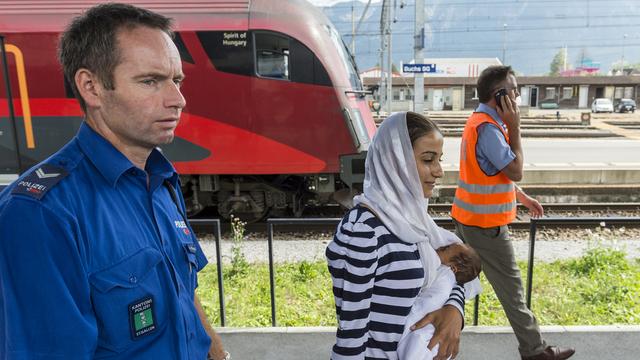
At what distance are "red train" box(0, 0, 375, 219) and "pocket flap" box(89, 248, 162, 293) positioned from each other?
18.6 ft

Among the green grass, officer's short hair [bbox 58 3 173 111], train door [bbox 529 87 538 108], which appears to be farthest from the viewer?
train door [bbox 529 87 538 108]

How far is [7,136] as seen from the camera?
22.8ft

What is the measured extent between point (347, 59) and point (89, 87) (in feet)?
22.3

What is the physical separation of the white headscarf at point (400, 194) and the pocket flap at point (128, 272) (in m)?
0.84

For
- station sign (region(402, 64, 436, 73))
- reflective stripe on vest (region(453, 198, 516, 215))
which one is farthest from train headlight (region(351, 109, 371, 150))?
reflective stripe on vest (region(453, 198, 516, 215))

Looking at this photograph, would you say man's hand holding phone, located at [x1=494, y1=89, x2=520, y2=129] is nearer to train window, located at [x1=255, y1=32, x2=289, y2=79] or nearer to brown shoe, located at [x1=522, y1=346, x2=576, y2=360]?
brown shoe, located at [x1=522, y1=346, x2=576, y2=360]

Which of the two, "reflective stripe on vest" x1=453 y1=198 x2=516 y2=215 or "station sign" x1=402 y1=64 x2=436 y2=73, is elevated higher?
"station sign" x1=402 y1=64 x2=436 y2=73

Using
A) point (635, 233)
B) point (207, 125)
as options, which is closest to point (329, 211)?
point (207, 125)

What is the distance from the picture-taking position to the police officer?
112cm

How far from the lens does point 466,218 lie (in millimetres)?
3174

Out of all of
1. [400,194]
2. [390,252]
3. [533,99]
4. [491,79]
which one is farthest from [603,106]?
[390,252]

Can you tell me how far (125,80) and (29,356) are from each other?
2.44 ft

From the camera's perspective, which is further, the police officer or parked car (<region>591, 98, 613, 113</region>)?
parked car (<region>591, 98, 613, 113</region>)

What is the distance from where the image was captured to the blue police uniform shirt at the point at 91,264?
1122mm
